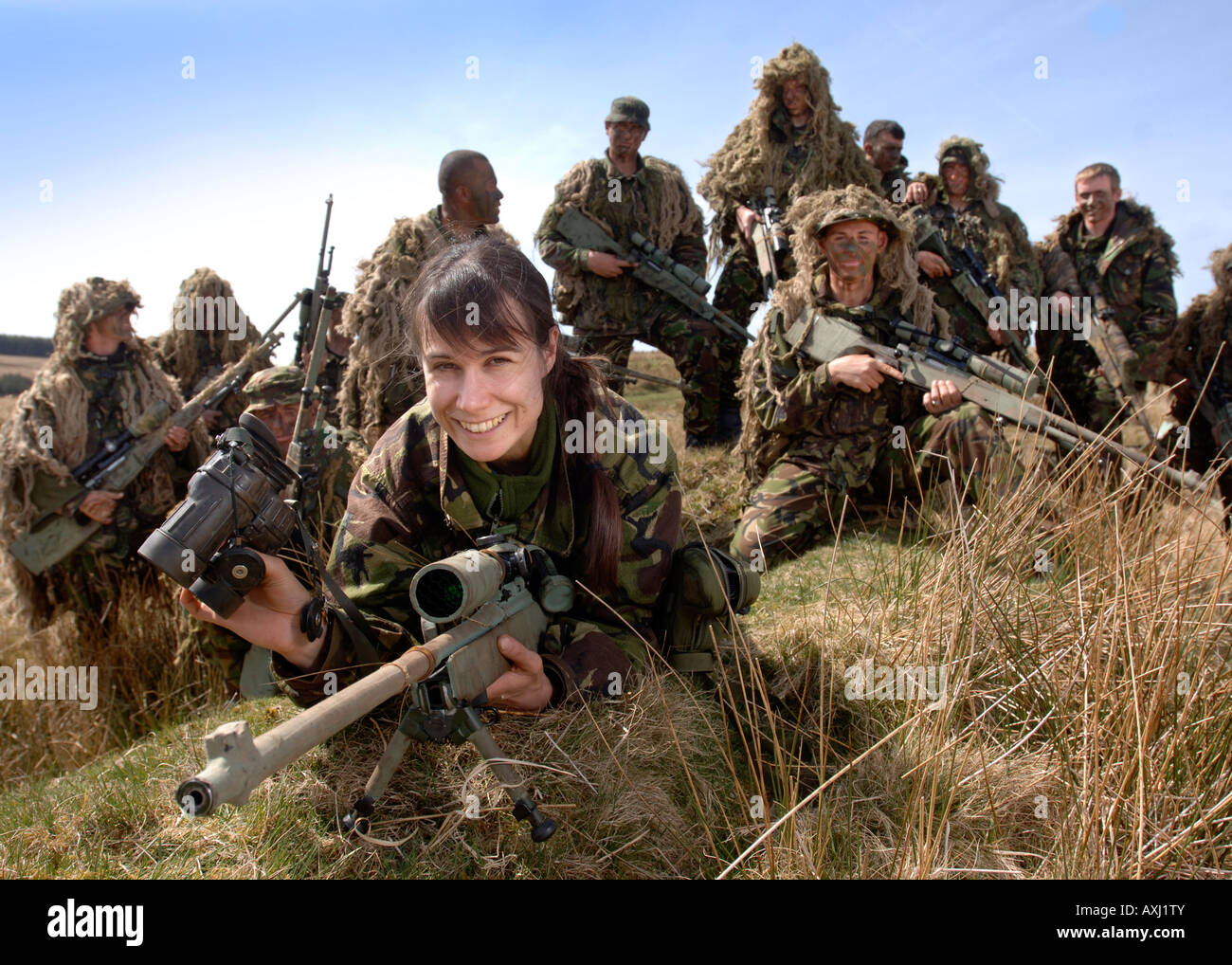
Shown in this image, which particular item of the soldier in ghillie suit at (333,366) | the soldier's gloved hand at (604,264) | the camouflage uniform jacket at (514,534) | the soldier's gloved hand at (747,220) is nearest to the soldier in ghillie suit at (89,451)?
the soldier in ghillie suit at (333,366)

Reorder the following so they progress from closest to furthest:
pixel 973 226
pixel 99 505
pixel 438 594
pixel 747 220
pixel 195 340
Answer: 1. pixel 438 594
2. pixel 99 505
3. pixel 747 220
4. pixel 973 226
5. pixel 195 340

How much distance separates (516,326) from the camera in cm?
256

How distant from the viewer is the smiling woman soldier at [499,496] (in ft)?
8.20

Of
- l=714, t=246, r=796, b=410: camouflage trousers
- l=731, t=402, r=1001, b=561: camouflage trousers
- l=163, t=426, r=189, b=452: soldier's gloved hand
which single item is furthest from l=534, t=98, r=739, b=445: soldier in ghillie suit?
l=163, t=426, r=189, b=452: soldier's gloved hand

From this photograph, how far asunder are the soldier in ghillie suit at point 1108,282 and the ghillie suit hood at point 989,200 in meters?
0.39

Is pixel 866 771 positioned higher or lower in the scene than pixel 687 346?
lower

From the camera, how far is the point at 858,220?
5.10m

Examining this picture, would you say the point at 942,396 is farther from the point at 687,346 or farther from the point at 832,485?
the point at 687,346

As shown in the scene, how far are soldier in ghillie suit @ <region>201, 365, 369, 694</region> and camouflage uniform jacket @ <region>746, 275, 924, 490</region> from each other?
8.85 ft

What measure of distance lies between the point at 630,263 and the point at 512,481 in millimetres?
4354

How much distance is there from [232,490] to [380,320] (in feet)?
11.7

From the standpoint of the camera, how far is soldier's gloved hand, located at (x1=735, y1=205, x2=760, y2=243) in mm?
6836

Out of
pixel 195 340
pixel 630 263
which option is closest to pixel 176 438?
pixel 195 340

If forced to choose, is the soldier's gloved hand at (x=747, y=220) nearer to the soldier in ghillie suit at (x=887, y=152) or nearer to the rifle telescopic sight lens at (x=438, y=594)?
the soldier in ghillie suit at (x=887, y=152)
